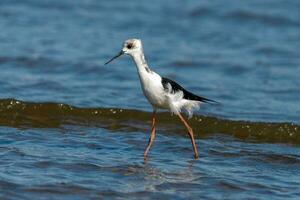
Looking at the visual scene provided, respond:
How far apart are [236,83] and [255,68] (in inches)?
48.0

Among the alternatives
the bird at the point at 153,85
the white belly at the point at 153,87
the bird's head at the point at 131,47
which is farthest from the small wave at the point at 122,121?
the bird's head at the point at 131,47

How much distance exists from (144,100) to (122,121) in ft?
4.23

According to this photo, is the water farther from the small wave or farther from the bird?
the bird

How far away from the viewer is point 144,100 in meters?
12.5

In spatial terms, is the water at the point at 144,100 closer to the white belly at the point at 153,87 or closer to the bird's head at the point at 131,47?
the white belly at the point at 153,87

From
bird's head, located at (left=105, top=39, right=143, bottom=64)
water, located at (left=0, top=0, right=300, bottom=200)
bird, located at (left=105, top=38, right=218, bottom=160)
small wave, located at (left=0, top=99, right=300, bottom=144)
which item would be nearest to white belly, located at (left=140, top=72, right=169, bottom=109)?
bird, located at (left=105, top=38, right=218, bottom=160)

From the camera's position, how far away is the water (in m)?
8.33

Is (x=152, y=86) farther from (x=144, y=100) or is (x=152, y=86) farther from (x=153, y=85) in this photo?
(x=144, y=100)

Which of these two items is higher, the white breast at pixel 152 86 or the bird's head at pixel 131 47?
the bird's head at pixel 131 47

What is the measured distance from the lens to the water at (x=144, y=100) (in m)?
8.33

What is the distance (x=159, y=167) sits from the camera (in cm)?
891

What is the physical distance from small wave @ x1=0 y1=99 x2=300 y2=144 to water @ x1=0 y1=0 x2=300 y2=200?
2 centimetres

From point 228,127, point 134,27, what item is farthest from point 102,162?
point 134,27

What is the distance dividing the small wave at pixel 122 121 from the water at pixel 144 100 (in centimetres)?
2
